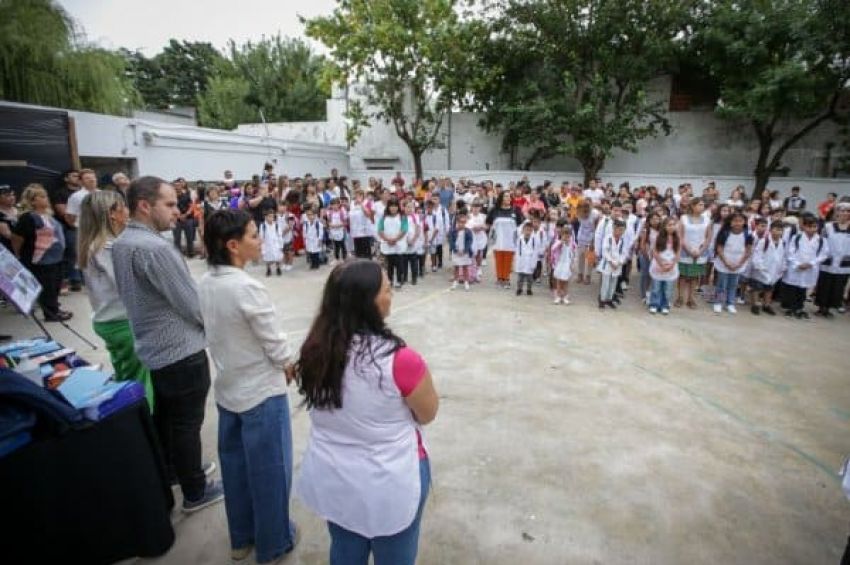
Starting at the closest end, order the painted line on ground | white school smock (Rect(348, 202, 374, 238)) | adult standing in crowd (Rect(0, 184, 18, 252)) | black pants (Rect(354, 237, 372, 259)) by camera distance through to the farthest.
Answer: the painted line on ground
adult standing in crowd (Rect(0, 184, 18, 252))
white school smock (Rect(348, 202, 374, 238))
black pants (Rect(354, 237, 372, 259))

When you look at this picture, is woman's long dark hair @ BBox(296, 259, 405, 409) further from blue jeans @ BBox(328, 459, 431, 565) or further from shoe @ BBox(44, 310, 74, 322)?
shoe @ BBox(44, 310, 74, 322)

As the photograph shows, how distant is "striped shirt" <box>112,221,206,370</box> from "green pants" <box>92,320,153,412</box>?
60 cm

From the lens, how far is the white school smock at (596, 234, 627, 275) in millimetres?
7426

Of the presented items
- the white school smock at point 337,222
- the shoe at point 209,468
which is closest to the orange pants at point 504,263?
the white school smock at point 337,222

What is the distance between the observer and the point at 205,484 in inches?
121

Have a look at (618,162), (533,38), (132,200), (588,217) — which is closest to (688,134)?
(618,162)

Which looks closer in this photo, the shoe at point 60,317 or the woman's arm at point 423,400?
the woman's arm at point 423,400

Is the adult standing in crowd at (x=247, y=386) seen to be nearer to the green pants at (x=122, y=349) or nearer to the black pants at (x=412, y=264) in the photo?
the green pants at (x=122, y=349)

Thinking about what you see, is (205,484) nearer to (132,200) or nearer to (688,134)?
(132,200)

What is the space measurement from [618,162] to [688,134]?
8.99ft

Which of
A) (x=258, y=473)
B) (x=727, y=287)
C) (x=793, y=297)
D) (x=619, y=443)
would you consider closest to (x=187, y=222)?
(x=258, y=473)

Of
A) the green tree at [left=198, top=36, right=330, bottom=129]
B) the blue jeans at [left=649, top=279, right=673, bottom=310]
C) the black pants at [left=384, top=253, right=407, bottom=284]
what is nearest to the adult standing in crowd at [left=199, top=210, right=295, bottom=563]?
the black pants at [left=384, top=253, right=407, bottom=284]

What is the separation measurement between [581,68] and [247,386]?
62.5 feet

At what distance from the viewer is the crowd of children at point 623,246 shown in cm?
745
